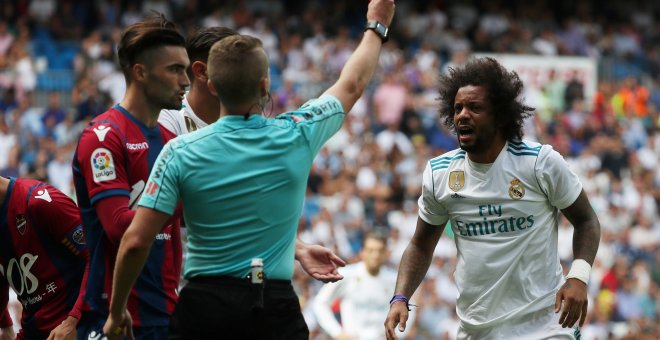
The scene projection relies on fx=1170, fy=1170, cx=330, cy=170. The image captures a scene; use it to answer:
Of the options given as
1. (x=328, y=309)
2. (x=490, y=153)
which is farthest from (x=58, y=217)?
(x=328, y=309)

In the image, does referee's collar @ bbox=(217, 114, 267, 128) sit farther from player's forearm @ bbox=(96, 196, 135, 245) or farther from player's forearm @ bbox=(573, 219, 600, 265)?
Result: player's forearm @ bbox=(573, 219, 600, 265)

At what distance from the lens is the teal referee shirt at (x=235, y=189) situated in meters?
4.99

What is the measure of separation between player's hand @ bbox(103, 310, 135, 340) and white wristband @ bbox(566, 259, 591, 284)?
2.41 meters

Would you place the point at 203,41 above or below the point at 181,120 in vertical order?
above

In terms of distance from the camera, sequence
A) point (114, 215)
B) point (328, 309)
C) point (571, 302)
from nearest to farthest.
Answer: point (114, 215) < point (571, 302) < point (328, 309)

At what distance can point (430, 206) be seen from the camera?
6.75m

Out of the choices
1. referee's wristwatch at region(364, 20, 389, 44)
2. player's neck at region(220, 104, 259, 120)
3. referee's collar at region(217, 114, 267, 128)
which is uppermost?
referee's wristwatch at region(364, 20, 389, 44)

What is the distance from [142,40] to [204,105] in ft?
3.25

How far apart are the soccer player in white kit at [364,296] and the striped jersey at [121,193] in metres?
5.40

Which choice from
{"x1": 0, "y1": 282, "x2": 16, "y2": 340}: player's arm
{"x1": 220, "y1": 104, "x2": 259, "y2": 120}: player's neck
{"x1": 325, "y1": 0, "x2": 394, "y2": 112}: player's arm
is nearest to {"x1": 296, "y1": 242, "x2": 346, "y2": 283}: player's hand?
{"x1": 325, "y1": 0, "x2": 394, "y2": 112}: player's arm

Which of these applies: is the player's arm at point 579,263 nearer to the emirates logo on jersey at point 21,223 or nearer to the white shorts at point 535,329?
the white shorts at point 535,329

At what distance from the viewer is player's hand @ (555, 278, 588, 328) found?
241 inches

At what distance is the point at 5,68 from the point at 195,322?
16.2 m

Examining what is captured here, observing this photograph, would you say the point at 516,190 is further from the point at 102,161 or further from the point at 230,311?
Answer: the point at 102,161
